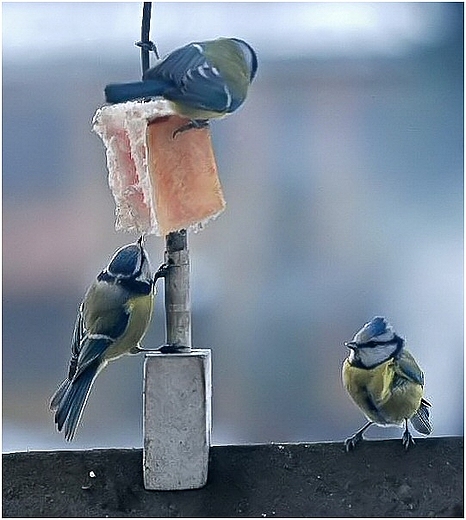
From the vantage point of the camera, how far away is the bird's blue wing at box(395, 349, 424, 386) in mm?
782

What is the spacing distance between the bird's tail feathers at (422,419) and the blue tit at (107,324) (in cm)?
31

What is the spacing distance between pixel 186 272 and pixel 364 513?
0.28m

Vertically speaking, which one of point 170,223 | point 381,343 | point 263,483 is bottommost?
point 263,483

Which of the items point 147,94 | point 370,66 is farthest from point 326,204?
point 147,94

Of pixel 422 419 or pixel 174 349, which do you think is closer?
pixel 174 349

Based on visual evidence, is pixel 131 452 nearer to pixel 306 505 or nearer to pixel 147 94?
pixel 306 505

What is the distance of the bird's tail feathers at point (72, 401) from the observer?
26.9 inches

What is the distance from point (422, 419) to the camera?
827mm

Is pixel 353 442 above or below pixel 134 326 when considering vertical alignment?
below

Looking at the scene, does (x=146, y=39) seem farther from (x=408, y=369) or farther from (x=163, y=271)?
(x=408, y=369)

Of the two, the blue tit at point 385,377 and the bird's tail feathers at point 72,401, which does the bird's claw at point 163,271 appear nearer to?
the bird's tail feathers at point 72,401

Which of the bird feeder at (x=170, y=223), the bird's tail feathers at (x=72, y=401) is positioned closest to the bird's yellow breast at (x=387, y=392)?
the bird feeder at (x=170, y=223)

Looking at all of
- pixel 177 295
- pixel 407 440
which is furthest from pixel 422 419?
pixel 177 295

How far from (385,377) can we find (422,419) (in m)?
0.09
